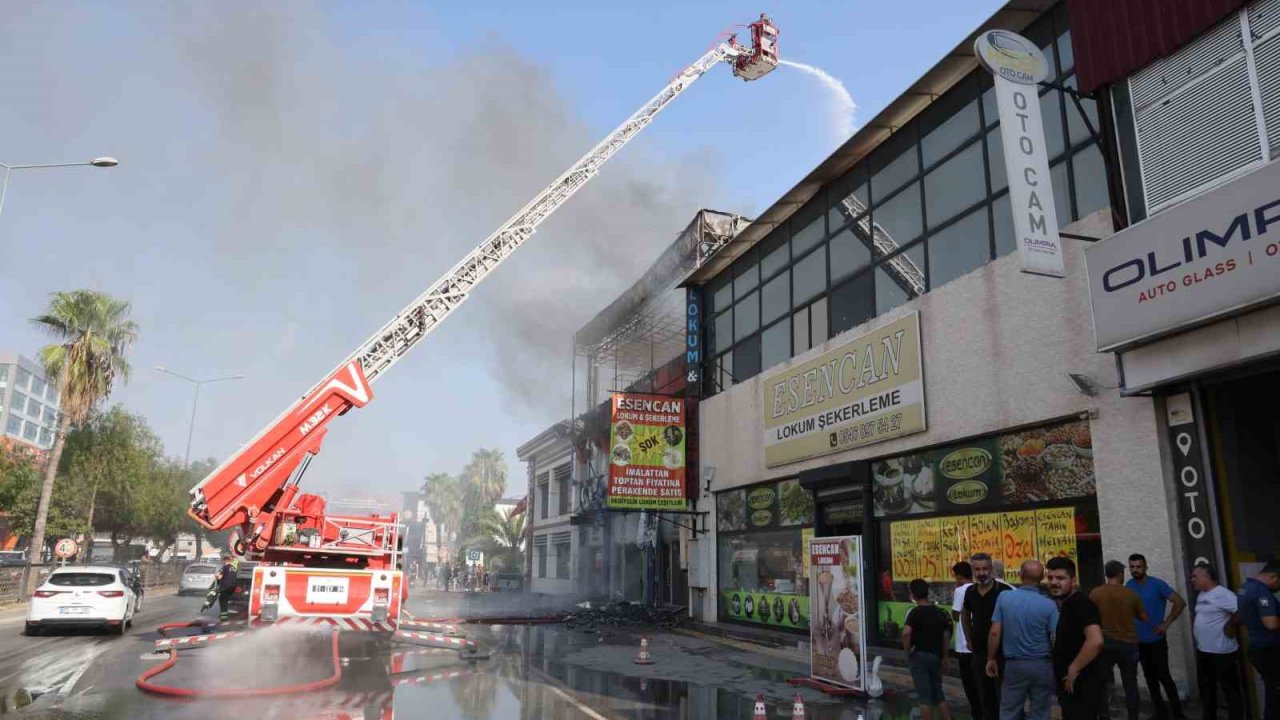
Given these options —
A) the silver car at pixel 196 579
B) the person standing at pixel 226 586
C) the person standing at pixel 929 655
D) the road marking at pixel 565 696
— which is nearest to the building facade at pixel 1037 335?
the person standing at pixel 929 655

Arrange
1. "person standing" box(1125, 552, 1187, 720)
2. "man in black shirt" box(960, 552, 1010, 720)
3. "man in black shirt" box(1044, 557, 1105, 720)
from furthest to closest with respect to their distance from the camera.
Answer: "person standing" box(1125, 552, 1187, 720), "man in black shirt" box(960, 552, 1010, 720), "man in black shirt" box(1044, 557, 1105, 720)

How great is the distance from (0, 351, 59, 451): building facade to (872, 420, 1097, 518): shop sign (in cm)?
10785

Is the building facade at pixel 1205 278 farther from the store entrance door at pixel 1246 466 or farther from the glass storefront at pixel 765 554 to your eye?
the glass storefront at pixel 765 554

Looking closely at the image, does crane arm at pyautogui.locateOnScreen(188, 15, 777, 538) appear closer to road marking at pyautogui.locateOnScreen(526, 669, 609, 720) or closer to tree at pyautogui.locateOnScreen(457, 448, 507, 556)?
road marking at pyautogui.locateOnScreen(526, 669, 609, 720)

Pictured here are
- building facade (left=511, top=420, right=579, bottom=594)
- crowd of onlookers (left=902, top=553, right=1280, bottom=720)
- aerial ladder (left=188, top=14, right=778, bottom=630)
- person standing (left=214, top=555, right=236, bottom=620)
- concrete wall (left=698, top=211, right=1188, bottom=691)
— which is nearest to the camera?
crowd of onlookers (left=902, top=553, right=1280, bottom=720)

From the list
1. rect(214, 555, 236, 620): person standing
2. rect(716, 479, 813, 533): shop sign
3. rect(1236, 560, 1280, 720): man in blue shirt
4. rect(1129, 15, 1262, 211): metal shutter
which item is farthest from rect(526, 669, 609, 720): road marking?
rect(1129, 15, 1262, 211): metal shutter

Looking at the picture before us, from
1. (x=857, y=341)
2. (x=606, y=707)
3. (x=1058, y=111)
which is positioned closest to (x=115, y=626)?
(x=606, y=707)

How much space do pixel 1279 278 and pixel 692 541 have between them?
14.1 meters

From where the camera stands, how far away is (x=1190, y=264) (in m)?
7.60

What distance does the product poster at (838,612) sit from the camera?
948 centimetres

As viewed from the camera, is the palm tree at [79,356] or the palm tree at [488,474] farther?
the palm tree at [488,474]

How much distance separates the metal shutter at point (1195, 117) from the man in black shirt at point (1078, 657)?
204 inches

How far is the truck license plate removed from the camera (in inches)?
480

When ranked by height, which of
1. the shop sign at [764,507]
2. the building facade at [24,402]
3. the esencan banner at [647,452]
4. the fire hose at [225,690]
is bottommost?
the fire hose at [225,690]
